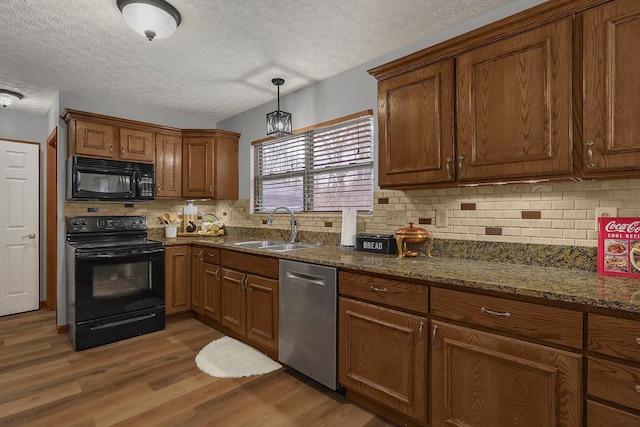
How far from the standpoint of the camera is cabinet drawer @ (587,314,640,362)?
1.13 meters

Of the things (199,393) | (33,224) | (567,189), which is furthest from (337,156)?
(33,224)

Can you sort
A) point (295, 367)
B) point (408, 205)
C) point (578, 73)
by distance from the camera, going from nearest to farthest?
1. point (578, 73)
2. point (295, 367)
3. point (408, 205)

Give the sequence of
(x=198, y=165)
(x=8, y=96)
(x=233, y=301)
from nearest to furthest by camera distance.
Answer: (x=233, y=301)
(x=8, y=96)
(x=198, y=165)

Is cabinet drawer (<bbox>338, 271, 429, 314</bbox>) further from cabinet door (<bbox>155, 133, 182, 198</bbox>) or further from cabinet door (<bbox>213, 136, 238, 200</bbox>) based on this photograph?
cabinet door (<bbox>155, 133, 182, 198</bbox>)

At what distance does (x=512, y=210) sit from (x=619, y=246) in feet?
1.71

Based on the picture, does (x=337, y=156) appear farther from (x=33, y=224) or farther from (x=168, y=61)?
(x=33, y=224)

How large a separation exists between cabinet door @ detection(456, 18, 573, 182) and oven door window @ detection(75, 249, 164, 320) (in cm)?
296

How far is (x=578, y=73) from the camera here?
1513 millimetres

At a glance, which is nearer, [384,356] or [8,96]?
[384,356]

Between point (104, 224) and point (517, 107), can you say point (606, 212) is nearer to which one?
point (517, 107)

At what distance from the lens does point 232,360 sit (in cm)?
266

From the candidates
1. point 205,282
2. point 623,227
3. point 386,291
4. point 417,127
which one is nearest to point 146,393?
point 205,282

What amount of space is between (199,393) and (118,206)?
254cm

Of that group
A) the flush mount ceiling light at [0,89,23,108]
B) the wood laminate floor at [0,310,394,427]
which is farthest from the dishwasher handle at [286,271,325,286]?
the flush mount ceiling light at [0,89,23,108]
